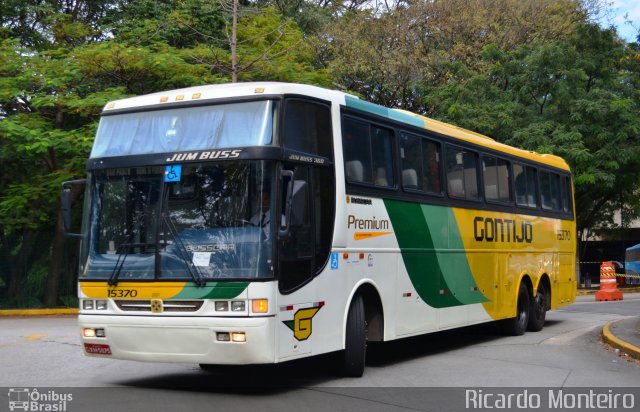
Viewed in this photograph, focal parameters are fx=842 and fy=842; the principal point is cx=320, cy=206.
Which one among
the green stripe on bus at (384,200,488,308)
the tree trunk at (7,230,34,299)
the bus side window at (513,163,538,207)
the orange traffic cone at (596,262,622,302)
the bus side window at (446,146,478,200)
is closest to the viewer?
the green stripe on bus at (384,200,488,308)

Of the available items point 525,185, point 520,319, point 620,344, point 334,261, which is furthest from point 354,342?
point 525,185

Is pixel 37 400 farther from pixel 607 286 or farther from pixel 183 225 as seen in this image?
pixel 607 286

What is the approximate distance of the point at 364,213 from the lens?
35.8 ft

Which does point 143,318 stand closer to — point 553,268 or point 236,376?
point 236,376

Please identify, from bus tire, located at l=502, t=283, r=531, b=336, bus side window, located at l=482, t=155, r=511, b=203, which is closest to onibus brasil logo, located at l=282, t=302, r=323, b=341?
bus side window, located at l=482, t=155, r=511, b=203

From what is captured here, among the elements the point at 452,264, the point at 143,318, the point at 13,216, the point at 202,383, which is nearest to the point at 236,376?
the point at 202,383

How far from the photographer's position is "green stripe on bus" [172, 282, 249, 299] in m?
8.96

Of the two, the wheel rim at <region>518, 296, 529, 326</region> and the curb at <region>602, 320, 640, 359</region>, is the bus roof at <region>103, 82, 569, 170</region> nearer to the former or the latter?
the curb at <region>602, 320, 640, 359</region>

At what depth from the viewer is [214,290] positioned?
29.6ft

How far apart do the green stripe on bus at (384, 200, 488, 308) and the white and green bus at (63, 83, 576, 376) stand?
0.10 meters

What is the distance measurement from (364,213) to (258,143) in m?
2.20

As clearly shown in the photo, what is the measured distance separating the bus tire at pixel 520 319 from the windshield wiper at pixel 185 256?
8.98 metres

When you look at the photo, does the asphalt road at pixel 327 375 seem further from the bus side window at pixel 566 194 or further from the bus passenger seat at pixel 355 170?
the bus side window at pixel 566 194

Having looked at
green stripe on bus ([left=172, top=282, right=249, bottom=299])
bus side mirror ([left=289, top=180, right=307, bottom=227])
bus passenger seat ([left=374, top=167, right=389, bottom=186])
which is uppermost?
bus passenger seat ([left=374, top=167, right=389, bottom=186])
